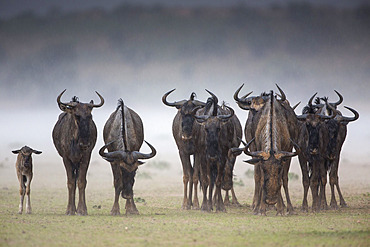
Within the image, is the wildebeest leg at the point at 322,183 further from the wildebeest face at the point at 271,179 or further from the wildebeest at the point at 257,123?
the wildebeest face at the point at 271,179

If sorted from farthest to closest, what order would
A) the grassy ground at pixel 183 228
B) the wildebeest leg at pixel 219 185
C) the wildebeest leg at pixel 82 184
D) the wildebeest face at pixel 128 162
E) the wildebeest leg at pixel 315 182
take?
the wildebeest leg at pixel 315 182, the wildebeest leg at pixel 219 185, the wildebeest leg at pixel 82 184, the wildebeest face at pixel 128 162, the grassy ground at pixel 183 228

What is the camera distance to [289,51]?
79.3 metres

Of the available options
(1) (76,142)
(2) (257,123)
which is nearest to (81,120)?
(1) (76,142)

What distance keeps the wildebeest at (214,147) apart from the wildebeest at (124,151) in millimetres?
1878

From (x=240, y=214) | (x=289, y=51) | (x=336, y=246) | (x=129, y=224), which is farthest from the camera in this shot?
(x=289, y=51)

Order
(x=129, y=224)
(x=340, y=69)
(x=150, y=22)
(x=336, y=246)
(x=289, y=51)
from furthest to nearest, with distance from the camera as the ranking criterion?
(x=150, y=22), (x=289, y=51), (x=340, y=69), (x=129, y=224), (x=336, y=246)

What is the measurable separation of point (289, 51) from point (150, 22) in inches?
937

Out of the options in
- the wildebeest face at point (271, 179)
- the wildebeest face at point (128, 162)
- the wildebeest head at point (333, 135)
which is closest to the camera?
the wildebeest face at point (271, 179)

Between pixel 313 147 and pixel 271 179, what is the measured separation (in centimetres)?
294

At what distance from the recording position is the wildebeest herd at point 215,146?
56.0ft

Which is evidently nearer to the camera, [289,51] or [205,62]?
[289,51]

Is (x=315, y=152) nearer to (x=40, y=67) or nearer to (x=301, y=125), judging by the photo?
(x=301, y=125)

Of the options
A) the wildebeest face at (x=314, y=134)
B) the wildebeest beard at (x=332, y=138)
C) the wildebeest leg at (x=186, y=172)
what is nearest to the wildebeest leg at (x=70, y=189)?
the wildebeest leg at (x=186, y=172)

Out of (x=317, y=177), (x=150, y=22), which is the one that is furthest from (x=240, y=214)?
(x=150, y=22)
